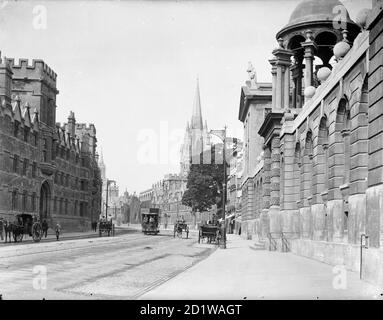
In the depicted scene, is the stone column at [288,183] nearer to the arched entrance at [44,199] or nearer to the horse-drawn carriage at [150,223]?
the arched entrance at [44,199]

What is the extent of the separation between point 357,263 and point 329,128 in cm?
599

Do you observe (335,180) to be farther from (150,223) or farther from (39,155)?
(150,223)

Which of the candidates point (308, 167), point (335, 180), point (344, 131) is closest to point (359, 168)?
point (344, 131)

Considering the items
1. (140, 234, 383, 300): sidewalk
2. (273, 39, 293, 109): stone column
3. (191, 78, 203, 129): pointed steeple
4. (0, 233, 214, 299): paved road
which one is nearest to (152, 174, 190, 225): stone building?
(191, 78, 203, 129): pointed steeple

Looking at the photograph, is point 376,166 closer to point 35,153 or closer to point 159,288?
point 159,288

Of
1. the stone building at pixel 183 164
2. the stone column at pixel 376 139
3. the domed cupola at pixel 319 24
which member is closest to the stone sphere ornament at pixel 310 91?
the domed cupola at pixel 319 24

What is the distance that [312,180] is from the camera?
22828 mm

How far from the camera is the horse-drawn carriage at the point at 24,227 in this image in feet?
113

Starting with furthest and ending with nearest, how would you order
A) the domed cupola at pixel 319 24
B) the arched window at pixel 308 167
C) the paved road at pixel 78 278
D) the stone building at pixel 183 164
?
the stone building at pixel 183 164
the domed cupola at pixel 319 24
the arched window at pixel 308 167
the paved road at pixel 78 278

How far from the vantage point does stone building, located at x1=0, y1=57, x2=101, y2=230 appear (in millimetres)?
45219

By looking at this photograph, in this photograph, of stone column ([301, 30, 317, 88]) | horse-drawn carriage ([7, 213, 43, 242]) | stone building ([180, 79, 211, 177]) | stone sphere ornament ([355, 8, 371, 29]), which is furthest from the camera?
stone building ([180, 79, 211, 177])

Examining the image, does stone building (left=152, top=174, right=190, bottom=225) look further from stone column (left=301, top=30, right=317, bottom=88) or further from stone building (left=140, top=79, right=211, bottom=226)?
stone column (left=301, top=30, right=317, bottom=88)

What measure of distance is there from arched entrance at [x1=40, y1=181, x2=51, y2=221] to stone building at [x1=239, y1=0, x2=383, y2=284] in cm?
2852

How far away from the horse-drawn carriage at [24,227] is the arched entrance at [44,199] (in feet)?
63.6
